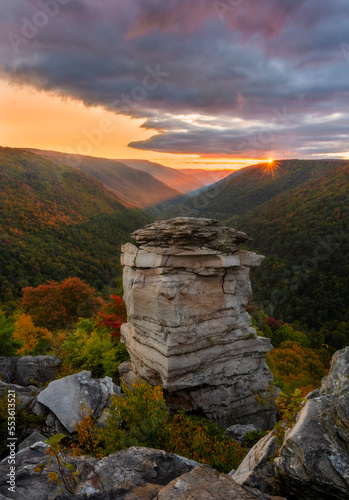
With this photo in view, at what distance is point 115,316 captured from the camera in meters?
22.6

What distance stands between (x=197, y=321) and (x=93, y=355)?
7.74 m

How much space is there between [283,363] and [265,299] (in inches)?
1791

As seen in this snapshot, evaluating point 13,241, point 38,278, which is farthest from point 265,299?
point 13,241

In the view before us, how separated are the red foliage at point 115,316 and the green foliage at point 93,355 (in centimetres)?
226

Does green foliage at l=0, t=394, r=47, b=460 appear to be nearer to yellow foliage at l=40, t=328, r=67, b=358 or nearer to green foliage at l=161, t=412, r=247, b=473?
green foliage at l=161, t=412, r=247, b=473

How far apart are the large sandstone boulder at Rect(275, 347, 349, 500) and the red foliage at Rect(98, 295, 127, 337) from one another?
17326 millimetres

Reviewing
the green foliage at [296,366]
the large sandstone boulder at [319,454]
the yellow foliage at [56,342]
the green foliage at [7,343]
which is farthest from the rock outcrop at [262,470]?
the green foliage at [296,366]

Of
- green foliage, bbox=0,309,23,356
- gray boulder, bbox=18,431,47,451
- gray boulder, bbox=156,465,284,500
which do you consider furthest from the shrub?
green foliage, bbox=0,309,23,356

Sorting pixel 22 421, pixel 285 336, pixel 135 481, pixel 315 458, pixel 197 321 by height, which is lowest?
pixel 285 336

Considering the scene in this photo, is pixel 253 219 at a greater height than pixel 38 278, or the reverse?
pixel 253 219

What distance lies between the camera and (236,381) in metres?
15.2

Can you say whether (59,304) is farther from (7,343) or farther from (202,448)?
(202,448)

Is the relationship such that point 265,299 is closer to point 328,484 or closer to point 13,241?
point 13,241

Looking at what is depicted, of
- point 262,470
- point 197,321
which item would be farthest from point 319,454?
point 197,321
